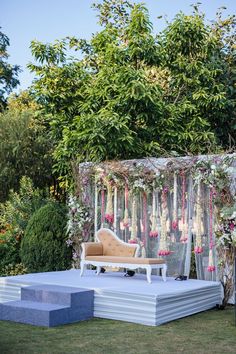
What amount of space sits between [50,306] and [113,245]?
249 cm

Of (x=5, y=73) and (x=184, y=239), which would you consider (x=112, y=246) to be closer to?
(x=184, y=239)

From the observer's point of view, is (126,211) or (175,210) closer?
(175,210)

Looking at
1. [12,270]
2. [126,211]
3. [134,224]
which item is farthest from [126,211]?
[12,270]


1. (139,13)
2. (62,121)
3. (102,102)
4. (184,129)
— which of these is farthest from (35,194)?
(139,13)

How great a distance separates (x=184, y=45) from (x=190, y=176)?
4162 mm

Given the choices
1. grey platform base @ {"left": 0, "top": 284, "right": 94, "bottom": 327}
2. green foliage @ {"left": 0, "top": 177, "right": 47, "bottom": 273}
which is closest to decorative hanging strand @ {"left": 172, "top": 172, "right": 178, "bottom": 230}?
grey platform base @ {"left": 0, "top": 284, "right": 94, "bottom": 327}

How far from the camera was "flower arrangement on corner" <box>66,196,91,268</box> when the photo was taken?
422 inches

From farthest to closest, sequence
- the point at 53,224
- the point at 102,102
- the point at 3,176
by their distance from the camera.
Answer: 1. the point at 3,176
2. the point at 102,102
3. the point at 53,224

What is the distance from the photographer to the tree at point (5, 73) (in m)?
21.1

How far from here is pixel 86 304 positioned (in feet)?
25.9

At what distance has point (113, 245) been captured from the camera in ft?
32.3

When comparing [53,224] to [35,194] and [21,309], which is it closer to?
[35,194]

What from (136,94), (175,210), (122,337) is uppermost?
(136,94)

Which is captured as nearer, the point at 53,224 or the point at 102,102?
the point at 53,224
